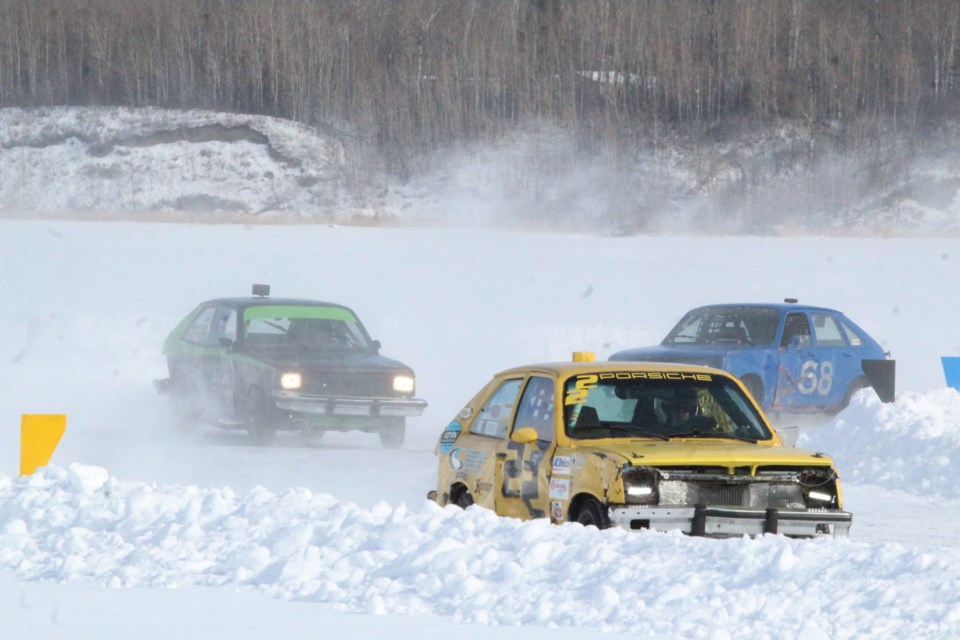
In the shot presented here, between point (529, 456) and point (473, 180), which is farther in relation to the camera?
point (473, 180)

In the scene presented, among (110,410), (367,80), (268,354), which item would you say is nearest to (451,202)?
(367,80)

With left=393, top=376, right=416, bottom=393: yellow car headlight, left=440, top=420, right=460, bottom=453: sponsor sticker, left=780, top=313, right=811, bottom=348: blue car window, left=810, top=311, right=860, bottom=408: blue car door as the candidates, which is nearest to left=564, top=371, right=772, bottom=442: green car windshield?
left=440, top=420, right=460, bottom=453: sponsor sticker

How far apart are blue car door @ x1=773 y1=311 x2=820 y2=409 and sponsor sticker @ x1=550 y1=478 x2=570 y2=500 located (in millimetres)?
8394

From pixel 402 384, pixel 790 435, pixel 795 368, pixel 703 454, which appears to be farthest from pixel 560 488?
pixel 795 368

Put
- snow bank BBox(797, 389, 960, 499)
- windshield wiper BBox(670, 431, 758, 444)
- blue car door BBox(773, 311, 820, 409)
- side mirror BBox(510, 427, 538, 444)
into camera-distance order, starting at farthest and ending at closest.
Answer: blue car door BBox(773, 311, 820, 409)
snow bank BBox(797, 389, 960, 499)
windshield wiper BBox(670, 431, 758, 444)
side mirror BBox(510, 427, 538, 444)

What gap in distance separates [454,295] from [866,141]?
39977mm

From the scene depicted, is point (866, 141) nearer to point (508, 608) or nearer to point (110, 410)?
point (110, 410)

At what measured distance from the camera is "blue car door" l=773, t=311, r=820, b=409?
16.2m

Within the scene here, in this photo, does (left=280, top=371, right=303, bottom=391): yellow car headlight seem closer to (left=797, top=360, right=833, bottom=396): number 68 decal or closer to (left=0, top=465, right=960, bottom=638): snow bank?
(left=797, top=360, right=833, bottom=396): number 68 decal

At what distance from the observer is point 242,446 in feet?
53.0

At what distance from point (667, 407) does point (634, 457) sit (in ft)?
3.36

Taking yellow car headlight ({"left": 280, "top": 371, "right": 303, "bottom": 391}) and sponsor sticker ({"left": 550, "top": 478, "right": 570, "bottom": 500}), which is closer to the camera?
sponsor sticker ({"left": 550, "top": 478, "right": 570, "bottom": 500})

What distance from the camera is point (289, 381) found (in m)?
15.6

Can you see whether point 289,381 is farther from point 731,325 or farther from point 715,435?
point 715,435
